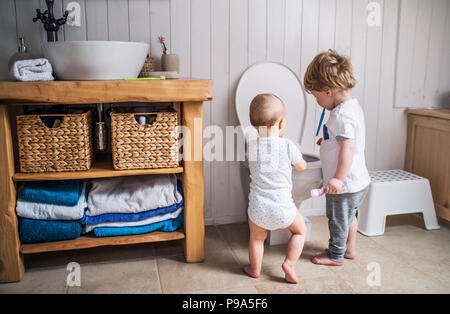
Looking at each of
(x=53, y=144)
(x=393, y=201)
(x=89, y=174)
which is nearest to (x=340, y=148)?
(x=393, y=201)

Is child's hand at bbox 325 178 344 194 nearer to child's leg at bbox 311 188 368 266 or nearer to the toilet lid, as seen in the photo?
child's leg at bbox 311 188 368 266

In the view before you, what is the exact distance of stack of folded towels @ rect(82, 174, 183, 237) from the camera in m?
1.72

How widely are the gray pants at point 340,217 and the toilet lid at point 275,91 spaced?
0.53m

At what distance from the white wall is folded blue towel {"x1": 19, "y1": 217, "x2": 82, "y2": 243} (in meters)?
0.72

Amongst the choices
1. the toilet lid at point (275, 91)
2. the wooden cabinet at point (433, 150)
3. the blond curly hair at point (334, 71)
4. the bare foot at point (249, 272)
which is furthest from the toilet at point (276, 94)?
the wooden cabinet at point (433, 150)

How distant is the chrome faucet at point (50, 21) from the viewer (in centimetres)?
177

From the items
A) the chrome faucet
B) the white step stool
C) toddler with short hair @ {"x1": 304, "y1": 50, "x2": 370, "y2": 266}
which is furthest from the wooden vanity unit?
the white step stool

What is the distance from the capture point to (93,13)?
1.90 metres

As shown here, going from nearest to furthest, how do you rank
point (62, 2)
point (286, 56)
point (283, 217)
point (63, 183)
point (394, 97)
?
point (283, 217), point (63, 183), point (62, 2), point (286, 56), point (394, 97)

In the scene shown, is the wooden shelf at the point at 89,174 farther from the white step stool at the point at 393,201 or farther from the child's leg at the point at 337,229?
the white step stool at the point at 393,201
